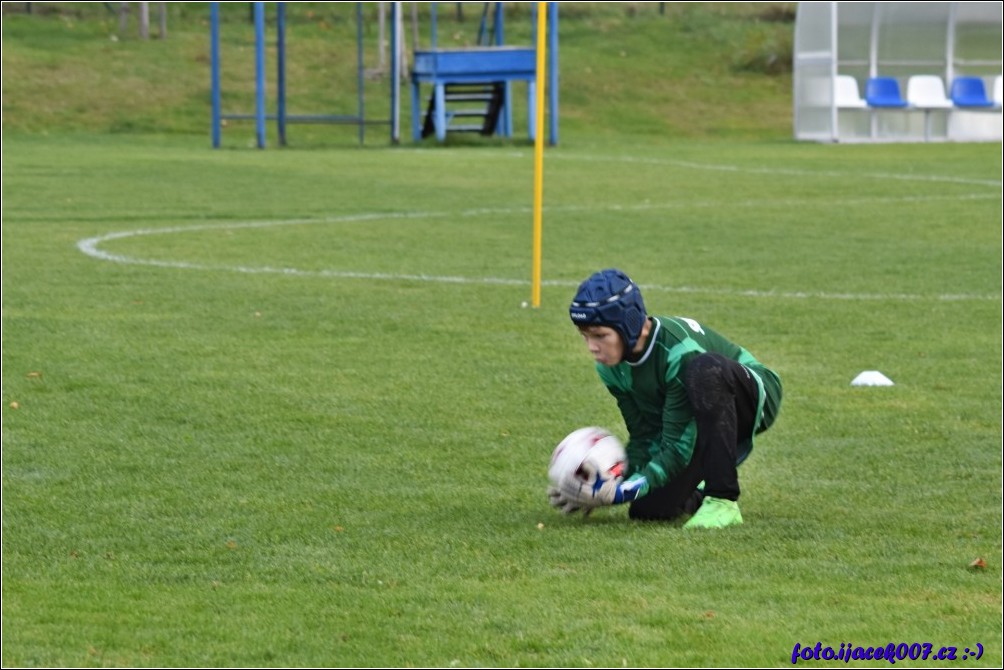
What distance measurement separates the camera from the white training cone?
816cm

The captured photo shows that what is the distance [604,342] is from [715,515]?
643 millimetres

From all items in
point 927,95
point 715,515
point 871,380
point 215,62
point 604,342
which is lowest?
point 927,95

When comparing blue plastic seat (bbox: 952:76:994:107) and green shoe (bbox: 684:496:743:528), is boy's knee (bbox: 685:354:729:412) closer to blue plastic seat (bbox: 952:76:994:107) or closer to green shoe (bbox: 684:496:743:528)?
green shoe (bbox: 684:496:743:528)

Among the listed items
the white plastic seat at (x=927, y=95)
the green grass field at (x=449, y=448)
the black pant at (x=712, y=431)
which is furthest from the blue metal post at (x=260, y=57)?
the black pant at (x=712, y=431)

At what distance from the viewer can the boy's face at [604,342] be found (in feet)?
17.7

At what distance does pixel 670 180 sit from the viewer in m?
22.5

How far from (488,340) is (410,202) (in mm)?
9430

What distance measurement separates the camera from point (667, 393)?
560 cm

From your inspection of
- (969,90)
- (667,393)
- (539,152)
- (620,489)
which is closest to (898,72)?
(969,90)

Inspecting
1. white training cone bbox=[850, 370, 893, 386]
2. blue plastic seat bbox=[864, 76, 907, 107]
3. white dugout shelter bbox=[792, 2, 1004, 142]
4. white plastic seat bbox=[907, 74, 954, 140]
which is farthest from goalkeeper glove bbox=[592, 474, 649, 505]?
white plastic seat bbox=[907, 74, 954, 140]

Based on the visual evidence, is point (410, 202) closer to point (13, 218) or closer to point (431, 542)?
point (13, 218)

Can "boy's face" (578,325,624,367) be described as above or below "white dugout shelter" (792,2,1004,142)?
above

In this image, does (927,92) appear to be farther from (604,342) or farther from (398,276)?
Result: (604,342)

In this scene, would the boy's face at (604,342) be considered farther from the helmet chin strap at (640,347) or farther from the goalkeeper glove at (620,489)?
the goalkeeper glove at (620,489)
